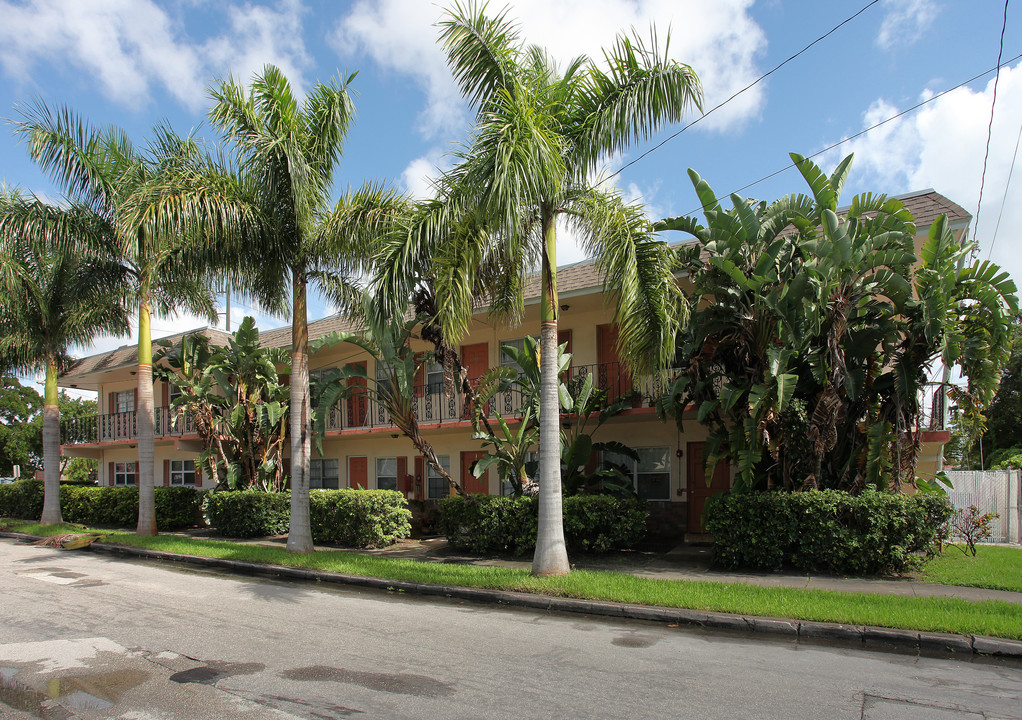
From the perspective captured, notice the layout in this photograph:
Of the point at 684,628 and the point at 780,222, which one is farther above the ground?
the point at 780,222

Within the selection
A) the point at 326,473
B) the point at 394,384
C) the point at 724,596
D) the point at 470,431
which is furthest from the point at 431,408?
the point at 724,596

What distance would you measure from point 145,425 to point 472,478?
27.0 ft

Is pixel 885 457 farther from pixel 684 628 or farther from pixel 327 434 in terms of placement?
pixel 327 434

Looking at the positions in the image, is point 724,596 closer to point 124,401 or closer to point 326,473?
point 326,473

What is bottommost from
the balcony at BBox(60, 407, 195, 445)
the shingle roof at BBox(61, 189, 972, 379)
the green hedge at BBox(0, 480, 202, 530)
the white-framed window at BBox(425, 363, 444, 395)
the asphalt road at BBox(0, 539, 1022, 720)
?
the green hedge at BBox(0, 480, 202, 530)

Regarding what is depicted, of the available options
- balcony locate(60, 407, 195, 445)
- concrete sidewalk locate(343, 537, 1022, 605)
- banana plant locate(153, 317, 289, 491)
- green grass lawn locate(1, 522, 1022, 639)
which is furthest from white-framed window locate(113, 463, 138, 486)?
green grass lawn locate(1, 522, 1022, 639)

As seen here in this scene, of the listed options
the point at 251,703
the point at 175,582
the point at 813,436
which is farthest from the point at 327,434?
the point at 251,703

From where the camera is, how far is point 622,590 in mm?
8961

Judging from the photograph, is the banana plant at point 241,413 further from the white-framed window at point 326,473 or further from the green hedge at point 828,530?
the green hedge at point 828,530

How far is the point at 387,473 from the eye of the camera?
68.8 feet

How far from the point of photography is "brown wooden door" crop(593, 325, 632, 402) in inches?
619

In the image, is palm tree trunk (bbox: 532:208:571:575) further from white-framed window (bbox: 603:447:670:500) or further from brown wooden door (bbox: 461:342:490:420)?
brown wooden door (bbox: 461:342:490:420)

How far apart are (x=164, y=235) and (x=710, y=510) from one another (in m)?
10.5

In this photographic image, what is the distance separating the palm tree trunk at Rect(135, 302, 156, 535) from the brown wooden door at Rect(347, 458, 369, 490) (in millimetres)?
6036
